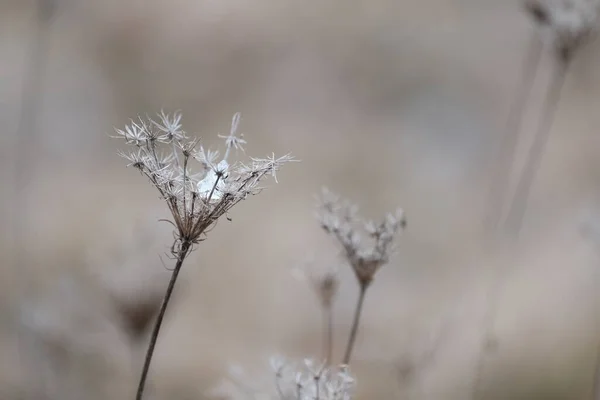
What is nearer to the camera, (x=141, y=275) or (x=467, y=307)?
(x=141, y=275)

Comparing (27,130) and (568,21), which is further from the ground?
(27,130)

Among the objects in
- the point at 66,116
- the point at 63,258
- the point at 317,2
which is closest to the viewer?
the point at 63,258

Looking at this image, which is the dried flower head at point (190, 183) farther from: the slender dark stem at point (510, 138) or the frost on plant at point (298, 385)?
the slender dark stem at point (510, 138)

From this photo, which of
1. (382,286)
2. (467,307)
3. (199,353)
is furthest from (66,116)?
(467,307)

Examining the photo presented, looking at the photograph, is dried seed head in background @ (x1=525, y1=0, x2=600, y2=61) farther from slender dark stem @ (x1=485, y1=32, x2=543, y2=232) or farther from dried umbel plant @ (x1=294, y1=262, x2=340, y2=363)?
slender dark stem @ (x1=485, y1=32, x2=543, y2=232)

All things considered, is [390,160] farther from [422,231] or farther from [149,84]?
[149,84]

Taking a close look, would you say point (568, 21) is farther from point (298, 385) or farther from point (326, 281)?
point (298, 385)

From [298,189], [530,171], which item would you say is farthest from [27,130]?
[530,171]
